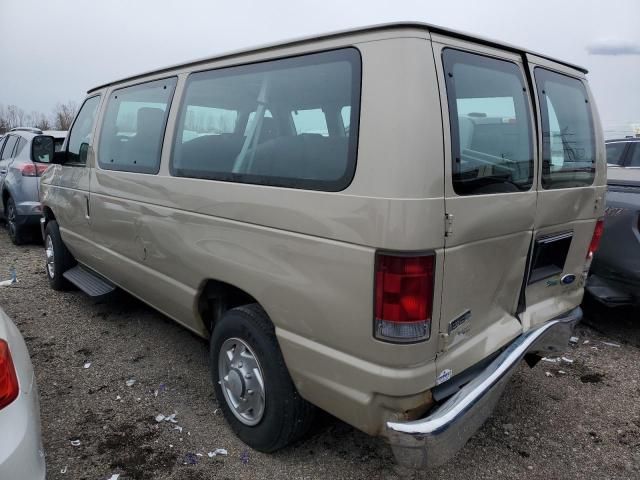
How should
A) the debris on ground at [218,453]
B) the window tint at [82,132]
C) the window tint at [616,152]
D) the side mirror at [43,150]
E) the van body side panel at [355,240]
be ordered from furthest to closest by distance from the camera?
1. the window tint at [616,152]
2. the side mirror at [43,150]
3. the window tint at [82,132]
4. the debris on ground at [218,453]
5. the van body side panel at [355,240]

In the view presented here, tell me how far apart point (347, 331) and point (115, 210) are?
2362 mm

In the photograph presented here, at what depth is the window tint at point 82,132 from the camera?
14.0 ft

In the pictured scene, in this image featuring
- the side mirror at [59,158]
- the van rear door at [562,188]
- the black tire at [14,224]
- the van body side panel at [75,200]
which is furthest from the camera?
the black tire at [14,224]

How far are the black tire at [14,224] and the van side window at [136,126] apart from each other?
430cm

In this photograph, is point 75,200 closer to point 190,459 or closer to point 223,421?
point 223,421

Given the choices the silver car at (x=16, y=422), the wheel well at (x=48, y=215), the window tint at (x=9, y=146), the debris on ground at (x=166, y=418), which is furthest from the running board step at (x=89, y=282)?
the window tint at (x=9, y=146)

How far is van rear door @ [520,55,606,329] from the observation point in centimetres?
252

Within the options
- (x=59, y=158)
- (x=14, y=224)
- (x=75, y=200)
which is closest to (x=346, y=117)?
(x=75, y=200)

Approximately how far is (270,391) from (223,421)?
0.68 meters

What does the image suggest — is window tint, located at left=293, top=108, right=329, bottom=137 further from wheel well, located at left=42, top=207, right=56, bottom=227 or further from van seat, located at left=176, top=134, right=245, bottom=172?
wheel well, located at left=42, top=207, right=56, bottom=227

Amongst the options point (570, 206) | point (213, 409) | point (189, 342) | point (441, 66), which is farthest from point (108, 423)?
point (570, 206)

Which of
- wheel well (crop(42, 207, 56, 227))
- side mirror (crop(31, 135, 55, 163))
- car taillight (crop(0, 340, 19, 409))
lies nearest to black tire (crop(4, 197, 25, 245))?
wheel well (crop(42, 207, 56, 227))

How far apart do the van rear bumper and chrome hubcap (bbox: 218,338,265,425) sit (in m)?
0.87

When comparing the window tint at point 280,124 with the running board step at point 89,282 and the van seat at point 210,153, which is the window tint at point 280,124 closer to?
the van seat at point 210,153
